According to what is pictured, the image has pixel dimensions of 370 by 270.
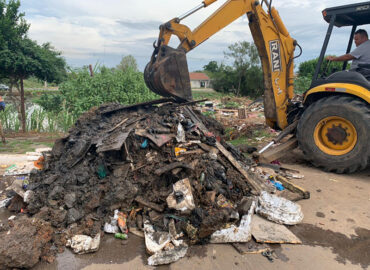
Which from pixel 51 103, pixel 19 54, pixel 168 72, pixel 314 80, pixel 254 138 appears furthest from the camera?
pixel 51 103

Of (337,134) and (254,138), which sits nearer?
(337,134)

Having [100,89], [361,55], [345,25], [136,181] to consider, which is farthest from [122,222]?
[100,89]

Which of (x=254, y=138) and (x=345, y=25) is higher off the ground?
(x=345, y=25)

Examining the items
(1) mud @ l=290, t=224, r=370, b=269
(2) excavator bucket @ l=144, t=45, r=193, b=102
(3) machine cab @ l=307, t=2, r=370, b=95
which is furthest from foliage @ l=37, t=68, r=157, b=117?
(1) mud @ l=290, t=224, r=370, b=269

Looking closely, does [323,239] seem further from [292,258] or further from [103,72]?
[103,72]

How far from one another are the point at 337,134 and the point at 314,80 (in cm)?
123

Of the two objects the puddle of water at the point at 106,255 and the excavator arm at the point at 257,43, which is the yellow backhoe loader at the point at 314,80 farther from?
the puddle of water at the point at 106,255

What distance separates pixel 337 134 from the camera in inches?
198

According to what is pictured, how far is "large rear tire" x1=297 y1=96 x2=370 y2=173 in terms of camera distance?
15.4ft

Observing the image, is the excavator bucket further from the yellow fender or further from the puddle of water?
the puddle of water

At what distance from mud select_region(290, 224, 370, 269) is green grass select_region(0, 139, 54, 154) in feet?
22.8

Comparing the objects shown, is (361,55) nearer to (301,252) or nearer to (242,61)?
(301,252)

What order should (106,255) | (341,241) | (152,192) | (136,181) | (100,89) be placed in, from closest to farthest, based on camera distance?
(106,255)
(341,241)
(152,192)
(136,181)
(100,89)

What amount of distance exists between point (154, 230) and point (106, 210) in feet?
2.60
